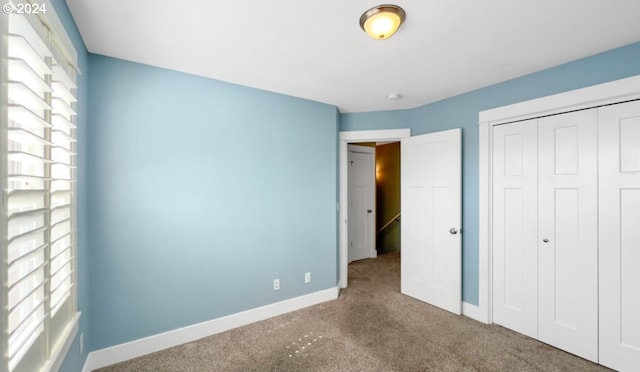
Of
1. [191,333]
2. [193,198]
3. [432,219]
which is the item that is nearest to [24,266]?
[193,198]

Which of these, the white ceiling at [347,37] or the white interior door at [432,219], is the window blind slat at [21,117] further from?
the white interior door at [432,219]

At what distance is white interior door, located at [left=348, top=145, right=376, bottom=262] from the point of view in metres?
5.00

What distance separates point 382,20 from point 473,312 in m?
2.88

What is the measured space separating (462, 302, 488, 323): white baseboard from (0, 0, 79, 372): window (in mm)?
3277

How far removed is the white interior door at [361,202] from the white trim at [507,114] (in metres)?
2.46

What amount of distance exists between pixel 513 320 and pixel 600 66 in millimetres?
2269

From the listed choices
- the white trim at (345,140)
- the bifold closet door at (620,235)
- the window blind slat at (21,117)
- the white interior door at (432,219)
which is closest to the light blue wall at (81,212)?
the window blind slat at (21,117)

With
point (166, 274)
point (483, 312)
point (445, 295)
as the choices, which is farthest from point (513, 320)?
point (166, 274)

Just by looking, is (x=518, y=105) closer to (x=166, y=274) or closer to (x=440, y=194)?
(x=440, y=194)

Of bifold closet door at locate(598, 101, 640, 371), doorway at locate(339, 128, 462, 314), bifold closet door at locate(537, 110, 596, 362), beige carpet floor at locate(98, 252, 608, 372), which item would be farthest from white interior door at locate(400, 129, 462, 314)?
bifold closet door at locate(598, 101, 640, 371)

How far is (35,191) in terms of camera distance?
109cm

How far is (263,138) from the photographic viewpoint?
2775mm

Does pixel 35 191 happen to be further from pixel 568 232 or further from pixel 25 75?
pixel 568 232

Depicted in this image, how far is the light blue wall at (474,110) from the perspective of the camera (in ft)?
6.59
